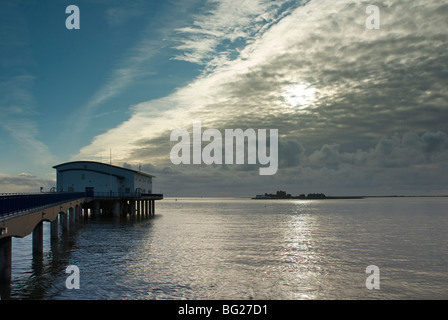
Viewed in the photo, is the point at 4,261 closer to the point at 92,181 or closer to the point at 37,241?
the point at 37,241

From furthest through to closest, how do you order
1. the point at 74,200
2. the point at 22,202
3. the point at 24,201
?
the point at 74,200 < the point at 24,201 < the point at 22,202

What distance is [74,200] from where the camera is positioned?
4788cm

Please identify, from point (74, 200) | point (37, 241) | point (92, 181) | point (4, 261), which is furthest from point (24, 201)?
point (92, 181)

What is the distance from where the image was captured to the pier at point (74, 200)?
2036cm

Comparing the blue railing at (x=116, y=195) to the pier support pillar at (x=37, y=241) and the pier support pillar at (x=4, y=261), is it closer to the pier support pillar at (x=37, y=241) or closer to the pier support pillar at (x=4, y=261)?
the pier support pillar at (x=37, y=241)

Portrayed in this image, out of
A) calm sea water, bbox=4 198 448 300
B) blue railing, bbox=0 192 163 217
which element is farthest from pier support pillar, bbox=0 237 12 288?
blue railing, bbox=0 192 163 217

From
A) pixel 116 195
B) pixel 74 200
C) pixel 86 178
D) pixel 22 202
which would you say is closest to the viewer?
pixel 22 202

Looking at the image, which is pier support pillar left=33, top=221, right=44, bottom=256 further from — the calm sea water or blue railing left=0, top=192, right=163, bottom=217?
blue railing left=0, top=192, right=163, bottom=217

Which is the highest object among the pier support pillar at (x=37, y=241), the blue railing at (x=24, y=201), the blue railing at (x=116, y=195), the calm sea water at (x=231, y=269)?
the blue railing at (x=24, y=201)

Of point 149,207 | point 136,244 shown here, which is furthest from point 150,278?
point 149,207

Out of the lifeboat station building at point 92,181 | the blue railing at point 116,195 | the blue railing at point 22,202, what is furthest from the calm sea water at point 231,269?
the lifeboat station building at point 92,181

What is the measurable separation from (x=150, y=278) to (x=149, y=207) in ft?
222
